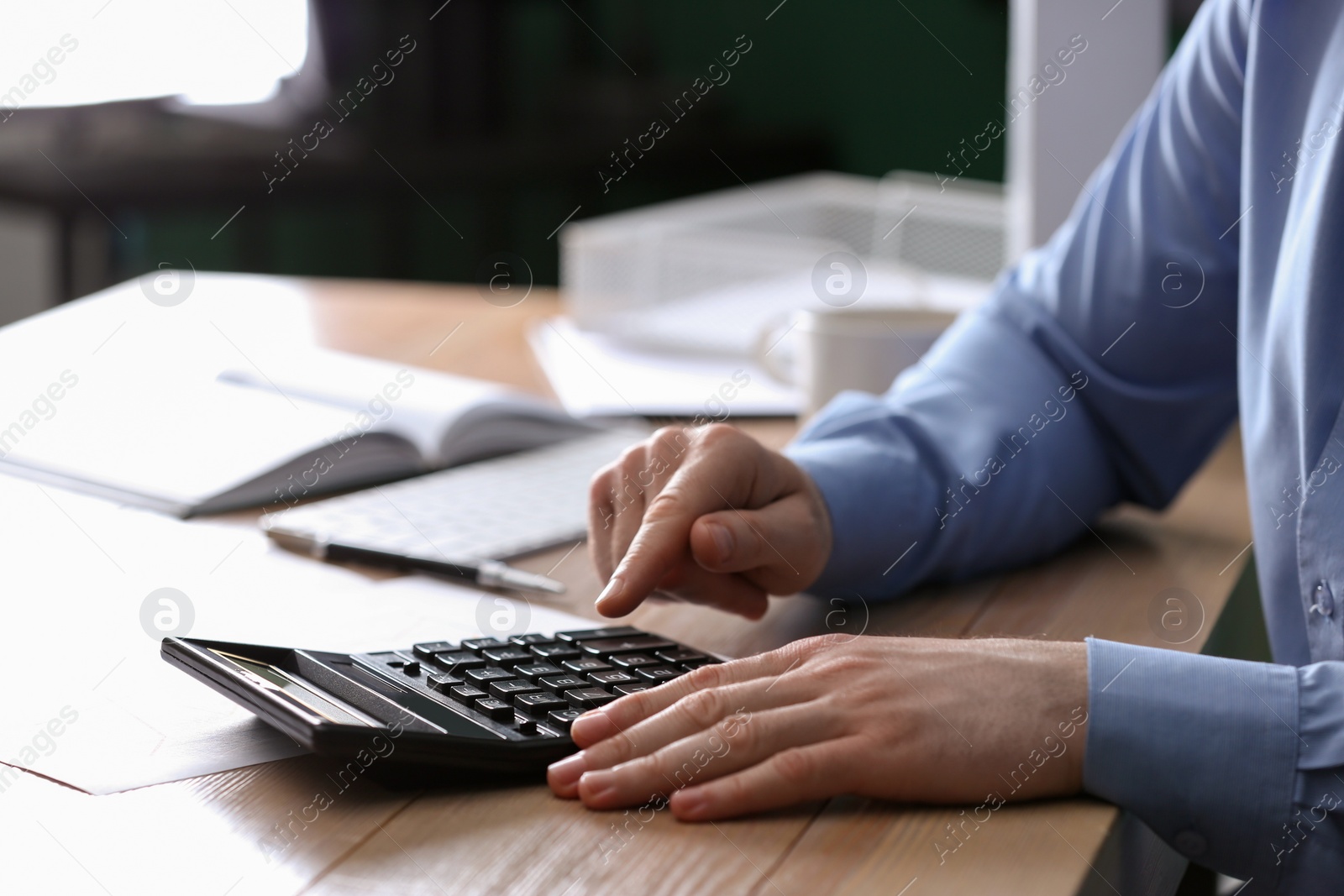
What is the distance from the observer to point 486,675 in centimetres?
54

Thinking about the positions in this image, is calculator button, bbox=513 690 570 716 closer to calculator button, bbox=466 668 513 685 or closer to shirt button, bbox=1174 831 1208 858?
calculator button, bbox=466 668 513 685

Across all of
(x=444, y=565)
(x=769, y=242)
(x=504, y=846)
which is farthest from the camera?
(x=769, y=242)

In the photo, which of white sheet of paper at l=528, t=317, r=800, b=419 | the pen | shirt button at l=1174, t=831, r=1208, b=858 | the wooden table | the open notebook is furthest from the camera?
white sheet of paper at l=528, t=317, r=800, b=419

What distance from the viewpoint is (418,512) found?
87 centimetres

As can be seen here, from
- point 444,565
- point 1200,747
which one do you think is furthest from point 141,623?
point 1200,747

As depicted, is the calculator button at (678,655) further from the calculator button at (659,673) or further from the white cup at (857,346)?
the white cup at (857,346)

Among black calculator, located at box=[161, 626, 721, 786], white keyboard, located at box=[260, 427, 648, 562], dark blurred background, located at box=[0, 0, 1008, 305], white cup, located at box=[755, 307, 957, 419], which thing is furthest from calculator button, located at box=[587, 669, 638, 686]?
dark blurred background, located at box=[0, 0, 1008, 305]

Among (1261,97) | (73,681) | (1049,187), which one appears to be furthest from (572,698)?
(1049,187)

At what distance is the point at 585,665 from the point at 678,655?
2.0 inches

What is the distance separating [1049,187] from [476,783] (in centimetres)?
92

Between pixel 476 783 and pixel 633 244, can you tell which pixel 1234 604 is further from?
pixel 633 244

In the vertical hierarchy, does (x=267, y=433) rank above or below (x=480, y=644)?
above

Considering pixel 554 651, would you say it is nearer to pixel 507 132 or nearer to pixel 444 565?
pixel 444 565

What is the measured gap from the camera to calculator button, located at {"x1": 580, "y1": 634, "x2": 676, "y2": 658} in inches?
23.3
